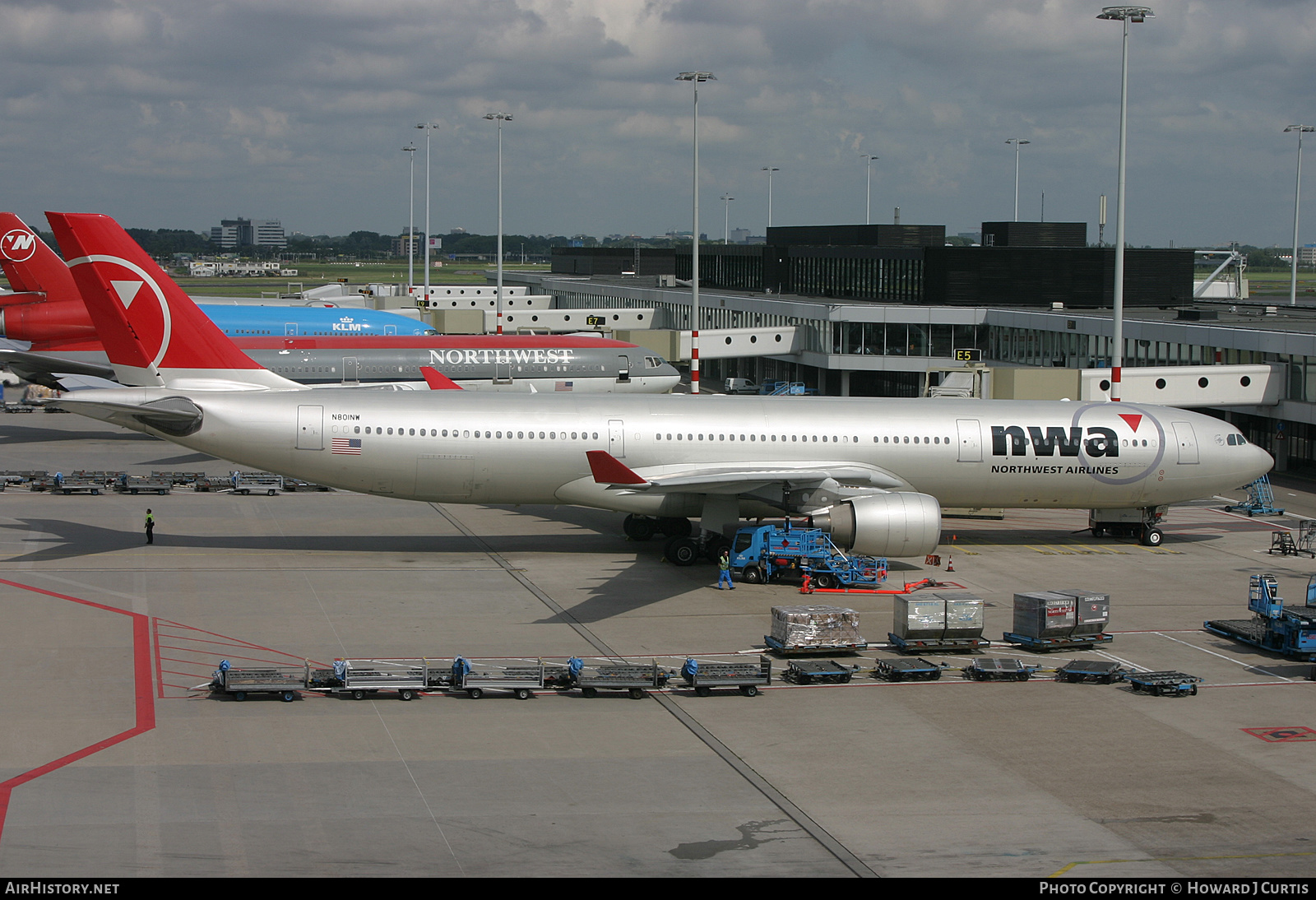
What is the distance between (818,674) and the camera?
74.2 feet

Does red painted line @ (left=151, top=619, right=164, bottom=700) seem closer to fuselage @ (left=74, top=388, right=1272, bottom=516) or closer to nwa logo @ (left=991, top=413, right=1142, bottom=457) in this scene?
fuselage @ (left=74, top=388, right=1272, bottom=516)

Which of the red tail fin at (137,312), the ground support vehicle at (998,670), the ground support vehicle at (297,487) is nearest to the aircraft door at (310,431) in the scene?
the red tail fin at (137,312)

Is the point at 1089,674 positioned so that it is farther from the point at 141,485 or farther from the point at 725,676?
the point at 141,485

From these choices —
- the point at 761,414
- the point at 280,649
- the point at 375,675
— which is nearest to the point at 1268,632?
the point at 761,414

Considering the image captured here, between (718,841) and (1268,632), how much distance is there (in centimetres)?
1583

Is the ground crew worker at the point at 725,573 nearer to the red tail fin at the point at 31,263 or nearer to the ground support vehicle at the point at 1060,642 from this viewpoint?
the ground support vehicle at the point at 1060,642

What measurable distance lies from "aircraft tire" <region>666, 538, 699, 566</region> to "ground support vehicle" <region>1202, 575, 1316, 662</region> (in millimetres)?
12529

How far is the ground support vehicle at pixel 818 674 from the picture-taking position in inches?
896

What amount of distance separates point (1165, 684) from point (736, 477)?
11767 mm

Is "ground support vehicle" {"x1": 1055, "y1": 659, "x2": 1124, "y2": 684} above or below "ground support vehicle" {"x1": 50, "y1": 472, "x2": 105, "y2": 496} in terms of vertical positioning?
below

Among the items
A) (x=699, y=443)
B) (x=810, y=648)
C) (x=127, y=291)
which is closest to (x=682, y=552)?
(x=699, y=443)

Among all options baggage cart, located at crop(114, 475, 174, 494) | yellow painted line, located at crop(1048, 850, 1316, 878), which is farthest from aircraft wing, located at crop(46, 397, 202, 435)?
yellow painted line, located at crop(1048, 850, 1316, 878)

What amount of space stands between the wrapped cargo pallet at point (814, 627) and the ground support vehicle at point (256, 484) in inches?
936

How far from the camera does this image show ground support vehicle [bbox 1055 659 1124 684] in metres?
23.3
